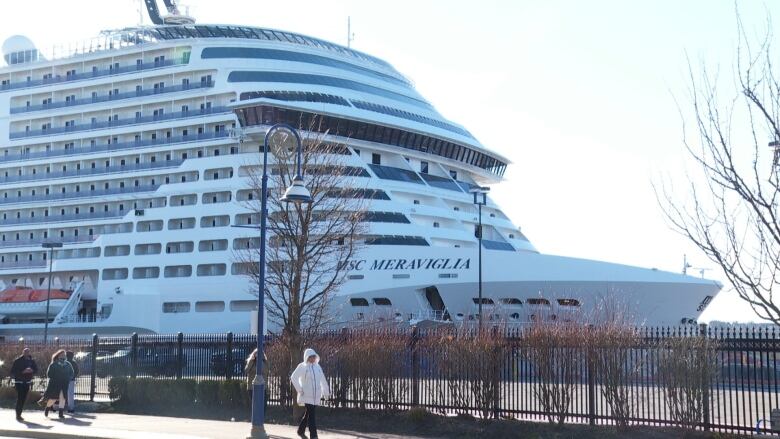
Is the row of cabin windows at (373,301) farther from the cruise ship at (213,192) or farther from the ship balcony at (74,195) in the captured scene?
the ship balcony at (74,195)

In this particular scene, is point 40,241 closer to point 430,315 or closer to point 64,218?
point 64,218

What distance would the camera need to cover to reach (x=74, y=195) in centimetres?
5522

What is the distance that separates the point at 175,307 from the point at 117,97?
14.8 metres

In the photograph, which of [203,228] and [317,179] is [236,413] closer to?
[317,179]

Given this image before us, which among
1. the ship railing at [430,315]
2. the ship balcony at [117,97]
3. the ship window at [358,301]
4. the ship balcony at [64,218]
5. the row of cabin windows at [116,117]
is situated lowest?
the ship railing at [430,315]

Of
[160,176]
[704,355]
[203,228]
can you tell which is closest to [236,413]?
[704,355]

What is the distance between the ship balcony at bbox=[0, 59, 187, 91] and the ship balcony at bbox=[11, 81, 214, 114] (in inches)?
54.5

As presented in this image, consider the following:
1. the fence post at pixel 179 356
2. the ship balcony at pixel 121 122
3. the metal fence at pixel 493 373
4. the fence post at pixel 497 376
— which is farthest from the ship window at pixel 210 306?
the fence post at pixel 497 376

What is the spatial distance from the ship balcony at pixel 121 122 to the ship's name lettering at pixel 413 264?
44.4ft

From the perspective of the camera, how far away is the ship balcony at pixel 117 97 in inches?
2073

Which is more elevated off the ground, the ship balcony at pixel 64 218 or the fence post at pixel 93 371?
the ship balcony at pixel 64 218

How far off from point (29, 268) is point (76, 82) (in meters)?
12.1

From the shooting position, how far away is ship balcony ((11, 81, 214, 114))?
173 ft

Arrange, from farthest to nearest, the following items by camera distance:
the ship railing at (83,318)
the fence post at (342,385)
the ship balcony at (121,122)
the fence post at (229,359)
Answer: the ship railing at (83,318), the ship balcony at (121,122), the fence post at (229,359), the fence post at (342,385)
